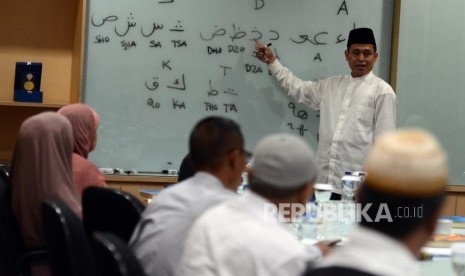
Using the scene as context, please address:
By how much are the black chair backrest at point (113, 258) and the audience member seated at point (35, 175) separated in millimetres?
1217

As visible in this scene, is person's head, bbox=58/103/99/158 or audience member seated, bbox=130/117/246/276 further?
person's head, bbox=58/103/99/158

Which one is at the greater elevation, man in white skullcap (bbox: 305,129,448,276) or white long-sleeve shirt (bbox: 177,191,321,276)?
man in white skullcap (bbox: 305,129,448,276)

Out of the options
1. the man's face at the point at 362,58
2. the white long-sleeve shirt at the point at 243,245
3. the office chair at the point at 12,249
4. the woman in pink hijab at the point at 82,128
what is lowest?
the office chair at the point at 12,249

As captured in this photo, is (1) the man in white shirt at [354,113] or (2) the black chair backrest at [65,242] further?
(1) the man in white shirt at [354,113]

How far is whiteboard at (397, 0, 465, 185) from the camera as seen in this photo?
564 cm

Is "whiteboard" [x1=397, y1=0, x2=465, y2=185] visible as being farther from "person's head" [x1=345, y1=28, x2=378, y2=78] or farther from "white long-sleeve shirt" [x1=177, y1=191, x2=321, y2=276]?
"white long-sleeve shirt" [x1=177, y1=191, x2=321, y2=276]

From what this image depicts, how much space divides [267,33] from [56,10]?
Result: 1.49 metres

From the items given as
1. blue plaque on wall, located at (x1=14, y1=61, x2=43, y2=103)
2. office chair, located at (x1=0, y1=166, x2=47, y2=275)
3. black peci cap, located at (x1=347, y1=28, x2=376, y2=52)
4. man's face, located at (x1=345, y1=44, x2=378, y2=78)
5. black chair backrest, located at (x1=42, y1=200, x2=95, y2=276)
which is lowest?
office chair, located at (x1=0, y1=166, x2=47, y2=275)

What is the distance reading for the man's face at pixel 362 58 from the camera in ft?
17.3

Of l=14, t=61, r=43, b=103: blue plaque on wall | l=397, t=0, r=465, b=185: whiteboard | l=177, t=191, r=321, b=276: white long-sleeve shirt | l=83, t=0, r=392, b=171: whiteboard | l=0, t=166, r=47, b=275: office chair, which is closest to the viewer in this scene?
l=177, t=191, r=321, b=276: white long-sleeve shirt

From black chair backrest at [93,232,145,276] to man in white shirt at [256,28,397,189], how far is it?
10.8ft

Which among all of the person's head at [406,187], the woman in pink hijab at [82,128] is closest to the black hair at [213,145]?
the person's head at [406,187]

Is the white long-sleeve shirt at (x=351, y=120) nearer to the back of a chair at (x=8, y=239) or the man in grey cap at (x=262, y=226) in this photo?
the back of a chair at (x=8, y=239)

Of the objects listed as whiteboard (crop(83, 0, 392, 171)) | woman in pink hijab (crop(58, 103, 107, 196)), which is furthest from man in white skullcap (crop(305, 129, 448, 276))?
whiteboard (crop(83, 0, 392, 171))
